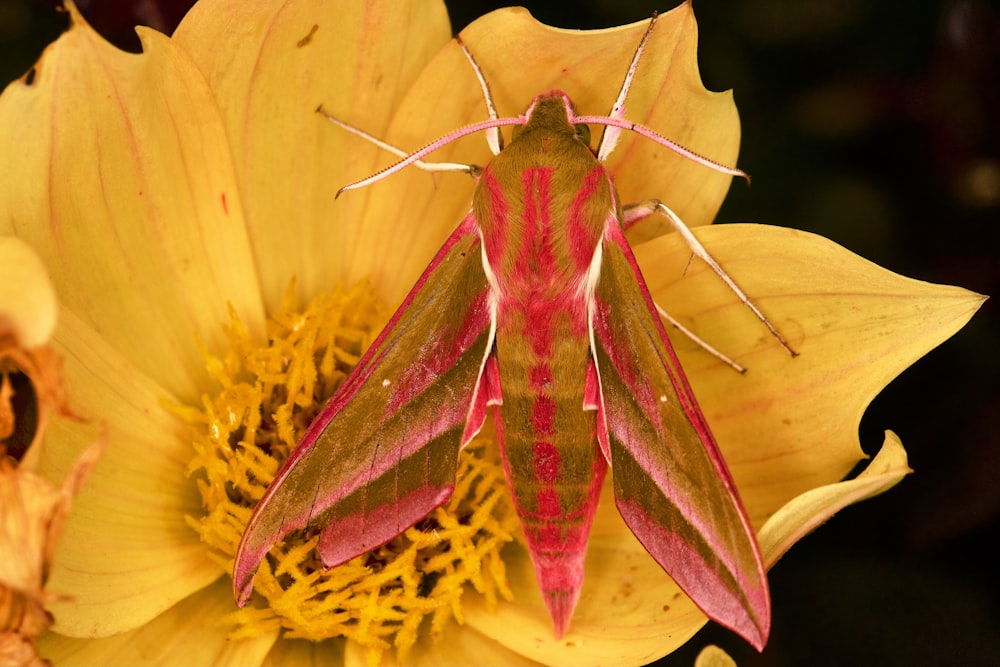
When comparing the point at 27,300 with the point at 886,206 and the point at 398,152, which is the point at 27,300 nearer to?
the point at 398,152

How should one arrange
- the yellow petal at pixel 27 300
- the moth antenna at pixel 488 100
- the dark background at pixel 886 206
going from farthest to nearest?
the dark background at pixel 886 206, the moth antenna at pixel 488 100, the yellow petal at pixel 27 300

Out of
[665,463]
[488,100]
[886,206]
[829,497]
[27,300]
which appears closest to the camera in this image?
[27,300]

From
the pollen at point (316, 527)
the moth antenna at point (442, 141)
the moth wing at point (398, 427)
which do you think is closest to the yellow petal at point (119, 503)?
the pollen at point (316, 527)

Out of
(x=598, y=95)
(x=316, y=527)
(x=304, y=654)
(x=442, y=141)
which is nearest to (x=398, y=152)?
(x=442, y=141)

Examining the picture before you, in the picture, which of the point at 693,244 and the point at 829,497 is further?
the point at 693,244

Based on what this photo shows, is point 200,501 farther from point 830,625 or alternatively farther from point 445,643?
point 830,625

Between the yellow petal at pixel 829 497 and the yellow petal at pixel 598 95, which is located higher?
the yellow petal at pixel 598 95

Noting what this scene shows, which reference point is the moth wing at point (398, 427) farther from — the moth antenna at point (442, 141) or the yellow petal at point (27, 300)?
the yellow petal at point (27, 300)
